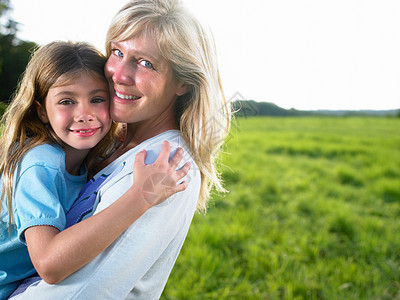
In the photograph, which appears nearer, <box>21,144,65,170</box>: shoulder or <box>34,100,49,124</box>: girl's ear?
<box>21,144,65,170</box>: shoulder

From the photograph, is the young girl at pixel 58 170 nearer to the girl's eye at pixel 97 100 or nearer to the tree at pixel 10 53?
the girl's eye at pixel 97 100

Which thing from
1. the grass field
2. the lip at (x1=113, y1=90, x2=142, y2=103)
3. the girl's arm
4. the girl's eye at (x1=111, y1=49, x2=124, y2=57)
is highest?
the girl's eye at (x1=111, y1=49, x2=124, y2=57)

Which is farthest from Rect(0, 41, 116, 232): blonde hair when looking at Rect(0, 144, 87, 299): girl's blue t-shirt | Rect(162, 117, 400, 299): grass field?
Rect(162, 117, 400, 299): grass field

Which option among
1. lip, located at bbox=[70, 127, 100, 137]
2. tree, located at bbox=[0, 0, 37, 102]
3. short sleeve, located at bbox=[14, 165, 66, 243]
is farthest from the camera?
tree, located at bbox=[0, 0, 37, 102]

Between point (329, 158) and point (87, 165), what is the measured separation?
7510 mm

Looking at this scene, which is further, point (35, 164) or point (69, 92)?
point (69, 92)

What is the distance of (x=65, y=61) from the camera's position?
4.98 feet

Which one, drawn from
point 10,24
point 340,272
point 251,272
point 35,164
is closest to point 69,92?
point 35,164

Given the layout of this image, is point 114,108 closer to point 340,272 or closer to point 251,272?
point 251,272

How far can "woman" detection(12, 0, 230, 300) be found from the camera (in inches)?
43.4

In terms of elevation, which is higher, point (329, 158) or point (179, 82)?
point (179, 82)

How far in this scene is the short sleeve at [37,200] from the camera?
1.16m

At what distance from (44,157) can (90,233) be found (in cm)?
43

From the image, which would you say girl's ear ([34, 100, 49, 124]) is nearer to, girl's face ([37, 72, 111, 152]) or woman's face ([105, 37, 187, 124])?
→ girl's face ([37, 72, 111, 152])
